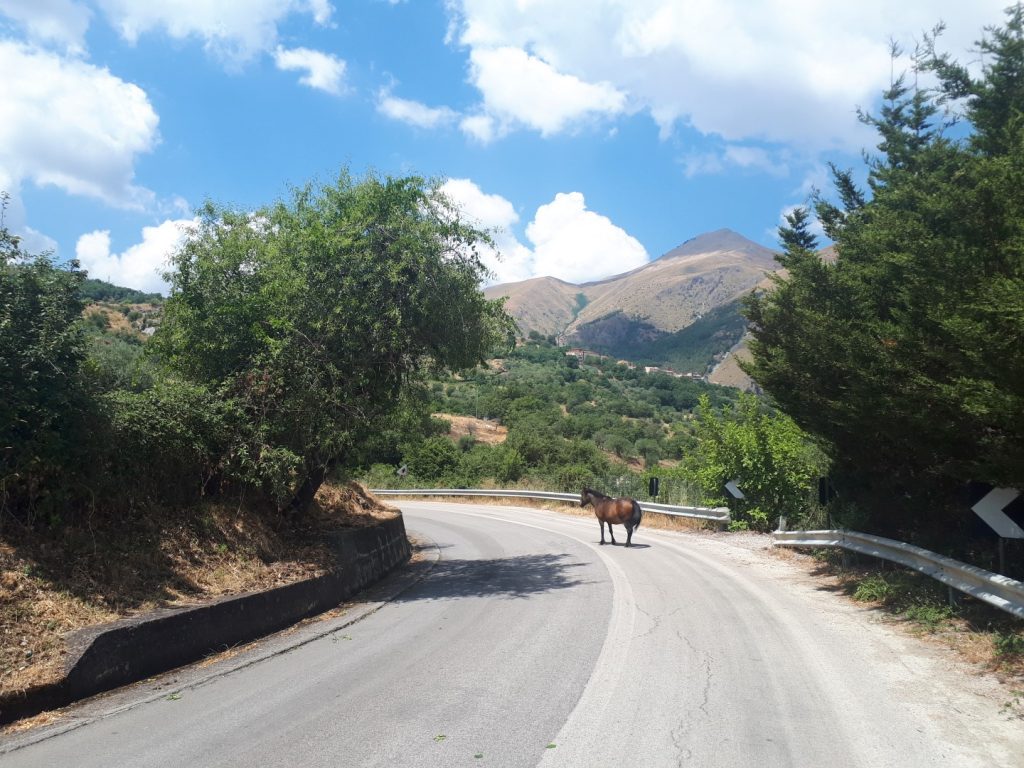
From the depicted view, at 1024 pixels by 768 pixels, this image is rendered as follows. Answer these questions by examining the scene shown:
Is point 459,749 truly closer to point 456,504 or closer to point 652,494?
point 652,494

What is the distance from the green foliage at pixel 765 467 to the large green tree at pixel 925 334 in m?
3.92

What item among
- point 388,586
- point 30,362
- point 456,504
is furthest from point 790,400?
point 456,504

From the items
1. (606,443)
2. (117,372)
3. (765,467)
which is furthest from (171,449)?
(606,443)

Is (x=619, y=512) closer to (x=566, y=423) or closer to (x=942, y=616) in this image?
(x=942, y=616)

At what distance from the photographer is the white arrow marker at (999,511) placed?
8445mm

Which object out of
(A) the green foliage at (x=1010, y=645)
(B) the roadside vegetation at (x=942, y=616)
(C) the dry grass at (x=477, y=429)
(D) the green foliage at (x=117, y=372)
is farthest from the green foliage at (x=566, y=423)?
(A) the green foliage at (x=1010, y=645)

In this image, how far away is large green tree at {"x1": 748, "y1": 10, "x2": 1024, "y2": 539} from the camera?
24.6 ft

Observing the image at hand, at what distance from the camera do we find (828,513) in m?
17.3

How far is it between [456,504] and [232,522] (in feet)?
87.7

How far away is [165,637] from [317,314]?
5.99 metres

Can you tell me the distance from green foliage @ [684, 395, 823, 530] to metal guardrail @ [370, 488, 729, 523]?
658 millimetres

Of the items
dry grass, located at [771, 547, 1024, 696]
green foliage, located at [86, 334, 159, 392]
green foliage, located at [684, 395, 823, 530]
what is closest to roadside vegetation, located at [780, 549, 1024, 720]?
dry grass, located at [771, 547, 1024, 696]

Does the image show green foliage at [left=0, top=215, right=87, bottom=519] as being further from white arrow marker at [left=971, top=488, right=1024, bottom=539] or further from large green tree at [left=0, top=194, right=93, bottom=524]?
white arrow marker at [left=971, top=488, right=1024, bottom=539]

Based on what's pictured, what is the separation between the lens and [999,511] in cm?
858
